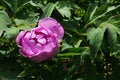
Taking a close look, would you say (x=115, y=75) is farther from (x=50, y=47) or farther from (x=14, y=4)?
(x=14, y=4)

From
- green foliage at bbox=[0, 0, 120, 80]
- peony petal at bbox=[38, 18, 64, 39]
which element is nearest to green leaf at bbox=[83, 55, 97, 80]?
green foliage at bbox=[0, 0, 120, 80]

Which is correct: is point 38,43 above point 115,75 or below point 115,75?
above

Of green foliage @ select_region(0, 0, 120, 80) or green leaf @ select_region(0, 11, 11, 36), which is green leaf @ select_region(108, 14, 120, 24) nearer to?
Result: green foliage @ select_region(0, 0, 120, 80)

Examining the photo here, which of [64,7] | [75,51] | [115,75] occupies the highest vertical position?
[64,7]

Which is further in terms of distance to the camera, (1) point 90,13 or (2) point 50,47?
(1) point 90,13

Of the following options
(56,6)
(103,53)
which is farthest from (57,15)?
(103,53)

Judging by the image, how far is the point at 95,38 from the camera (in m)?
1.10

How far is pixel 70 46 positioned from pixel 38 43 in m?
0.15

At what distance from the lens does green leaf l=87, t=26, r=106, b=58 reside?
109cm

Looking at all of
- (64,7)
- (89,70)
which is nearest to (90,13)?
(64,7)

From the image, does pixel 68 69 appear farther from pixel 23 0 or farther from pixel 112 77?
pixel 23 0

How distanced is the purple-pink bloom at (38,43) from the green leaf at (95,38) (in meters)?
0.11

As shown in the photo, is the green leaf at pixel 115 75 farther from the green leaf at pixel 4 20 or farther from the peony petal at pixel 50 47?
the green leaf at pixel 4 20

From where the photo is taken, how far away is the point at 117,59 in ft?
4.24
